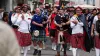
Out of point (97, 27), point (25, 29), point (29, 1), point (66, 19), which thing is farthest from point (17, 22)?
point (29, 1)

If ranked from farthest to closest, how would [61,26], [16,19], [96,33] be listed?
1. [61,26]
2. [16,19]
3. [96,33]

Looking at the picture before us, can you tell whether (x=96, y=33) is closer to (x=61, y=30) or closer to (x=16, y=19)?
(x=61, y=30)

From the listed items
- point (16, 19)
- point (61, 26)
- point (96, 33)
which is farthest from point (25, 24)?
point (96, 33)

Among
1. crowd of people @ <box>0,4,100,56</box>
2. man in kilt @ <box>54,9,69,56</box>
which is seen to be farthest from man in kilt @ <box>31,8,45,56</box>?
man in kilt @ <box>54,9,69,56</box>

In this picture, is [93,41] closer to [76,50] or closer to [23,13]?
[76,50]

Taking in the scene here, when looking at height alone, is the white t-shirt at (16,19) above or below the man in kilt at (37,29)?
above

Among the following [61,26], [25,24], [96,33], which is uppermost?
[25,24]

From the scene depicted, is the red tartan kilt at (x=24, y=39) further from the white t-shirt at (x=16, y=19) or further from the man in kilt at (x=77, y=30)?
the man in kilt at (x=77, y=30)

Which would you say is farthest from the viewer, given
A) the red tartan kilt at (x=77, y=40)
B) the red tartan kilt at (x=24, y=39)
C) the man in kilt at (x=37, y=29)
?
the man in kilt at (x=37, y=29)

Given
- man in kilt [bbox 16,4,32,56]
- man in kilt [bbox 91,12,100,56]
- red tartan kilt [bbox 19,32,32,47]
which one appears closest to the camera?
man in kilt [bbox 91,12,100,56]

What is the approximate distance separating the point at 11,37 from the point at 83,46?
8.64 m

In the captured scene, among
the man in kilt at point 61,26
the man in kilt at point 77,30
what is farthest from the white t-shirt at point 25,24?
the man in kilt at point 77,30

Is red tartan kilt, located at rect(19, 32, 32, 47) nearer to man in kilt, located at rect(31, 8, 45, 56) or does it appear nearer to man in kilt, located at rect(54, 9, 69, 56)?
man in kilt, located at rect(31, 8, 45, 56)

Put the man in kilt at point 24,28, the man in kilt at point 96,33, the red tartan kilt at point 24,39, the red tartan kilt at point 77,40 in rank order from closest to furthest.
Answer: the red tartan kilt at point 77,40 < the man in kilt at point 96,33 < the man in kilt at point 24,28 < the red tartan kilt at point 24,39
